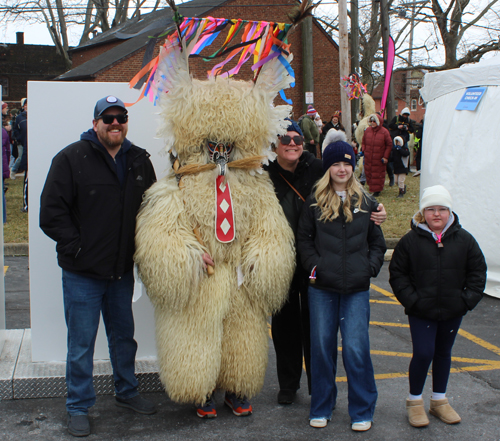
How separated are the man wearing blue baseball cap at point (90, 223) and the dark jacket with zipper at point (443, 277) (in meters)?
1.69

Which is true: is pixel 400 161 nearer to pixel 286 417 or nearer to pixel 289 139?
pixel 289 139

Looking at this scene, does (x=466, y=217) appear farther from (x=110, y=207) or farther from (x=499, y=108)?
(x=110, y=207)

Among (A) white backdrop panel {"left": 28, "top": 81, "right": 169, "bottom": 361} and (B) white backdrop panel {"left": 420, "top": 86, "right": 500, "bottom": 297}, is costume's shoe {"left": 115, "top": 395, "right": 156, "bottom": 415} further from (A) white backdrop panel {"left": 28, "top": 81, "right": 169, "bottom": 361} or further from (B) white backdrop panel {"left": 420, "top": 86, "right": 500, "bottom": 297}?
(B) white backdrop panel {"left": 420, "top": 86, "right": 500, "bottom": 297}

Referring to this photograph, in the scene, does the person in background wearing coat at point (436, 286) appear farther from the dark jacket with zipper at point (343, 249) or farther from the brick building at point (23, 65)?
the brick building at point (23, 65)

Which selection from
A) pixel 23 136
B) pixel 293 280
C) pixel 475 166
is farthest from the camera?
pixel 23 136

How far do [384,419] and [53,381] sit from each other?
2.14 metres

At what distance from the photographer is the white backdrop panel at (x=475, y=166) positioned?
6.01m

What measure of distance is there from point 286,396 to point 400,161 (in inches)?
361

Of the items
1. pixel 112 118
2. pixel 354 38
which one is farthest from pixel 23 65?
pixel 112 118

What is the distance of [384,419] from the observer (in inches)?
134

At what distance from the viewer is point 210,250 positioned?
10.6 feet

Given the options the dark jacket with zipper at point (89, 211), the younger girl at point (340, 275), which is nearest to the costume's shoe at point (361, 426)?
the younger girl at point (340, 275)

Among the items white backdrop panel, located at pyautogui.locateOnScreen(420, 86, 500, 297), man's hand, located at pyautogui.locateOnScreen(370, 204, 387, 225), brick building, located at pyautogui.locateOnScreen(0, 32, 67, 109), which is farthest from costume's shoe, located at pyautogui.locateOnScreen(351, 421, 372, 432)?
brick building, located at pyautogui.locateOnScreen(0, 32, 67, 109)

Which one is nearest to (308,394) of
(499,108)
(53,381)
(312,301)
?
(312,301)
